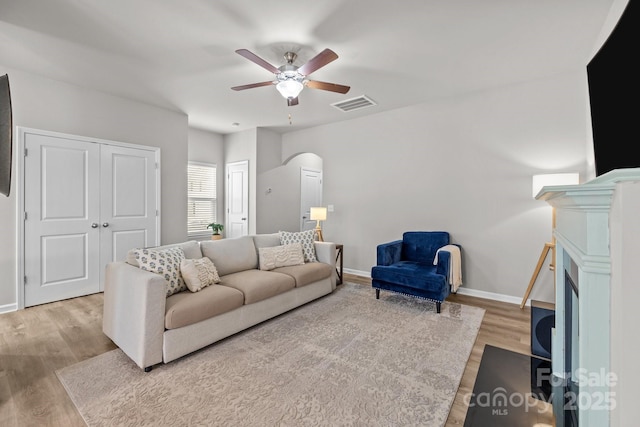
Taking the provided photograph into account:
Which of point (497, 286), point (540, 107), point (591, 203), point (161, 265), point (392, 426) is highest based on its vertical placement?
point (540, 107)

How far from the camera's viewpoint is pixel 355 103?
167 inches

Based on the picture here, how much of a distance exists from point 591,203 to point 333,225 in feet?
14.6

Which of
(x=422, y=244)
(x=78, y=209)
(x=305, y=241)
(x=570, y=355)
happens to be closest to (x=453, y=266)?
(x=422, y=244)

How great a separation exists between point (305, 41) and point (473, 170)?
2697 mm

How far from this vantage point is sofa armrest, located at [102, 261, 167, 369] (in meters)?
2.10

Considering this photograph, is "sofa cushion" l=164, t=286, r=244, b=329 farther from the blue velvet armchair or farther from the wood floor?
the blue velvet armchair

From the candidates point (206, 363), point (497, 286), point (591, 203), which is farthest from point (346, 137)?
point (591, 203)

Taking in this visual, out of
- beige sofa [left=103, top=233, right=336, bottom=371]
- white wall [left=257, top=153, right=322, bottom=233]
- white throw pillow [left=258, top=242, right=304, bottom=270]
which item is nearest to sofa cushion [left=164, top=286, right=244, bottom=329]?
beige sofa [left=103, top=233, right=336, bottom=371]

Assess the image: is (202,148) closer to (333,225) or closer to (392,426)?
(333,225)

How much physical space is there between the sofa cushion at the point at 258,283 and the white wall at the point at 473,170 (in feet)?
7.05

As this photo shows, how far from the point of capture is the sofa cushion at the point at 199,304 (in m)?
2.21

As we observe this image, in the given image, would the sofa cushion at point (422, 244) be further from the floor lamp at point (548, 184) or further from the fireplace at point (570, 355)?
the fireplace at point (570, 355)

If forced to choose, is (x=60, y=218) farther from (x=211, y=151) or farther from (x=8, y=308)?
(x=211, y=151)

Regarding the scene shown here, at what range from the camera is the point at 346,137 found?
512 cm
